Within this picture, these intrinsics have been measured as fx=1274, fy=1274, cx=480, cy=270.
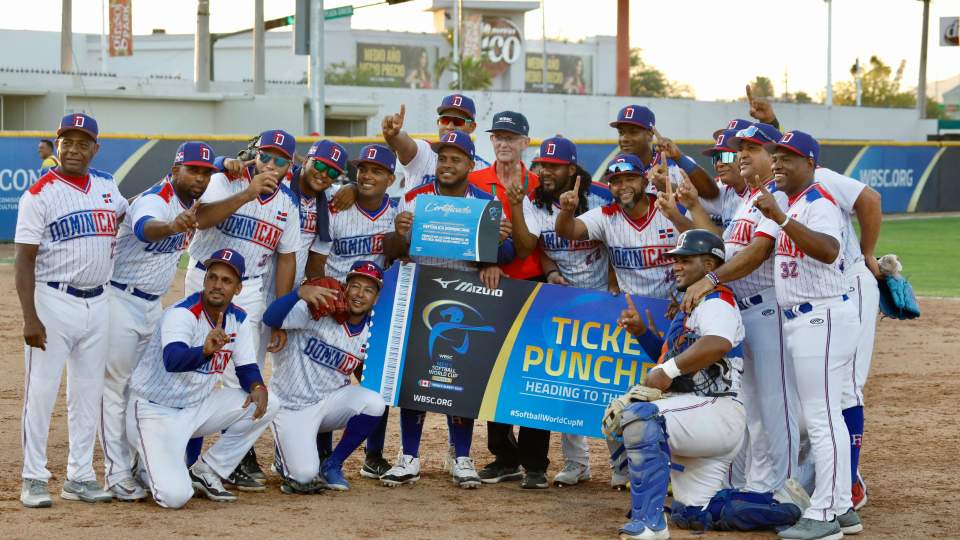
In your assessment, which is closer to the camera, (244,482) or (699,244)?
(699,244)

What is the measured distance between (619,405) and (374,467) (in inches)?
83.2

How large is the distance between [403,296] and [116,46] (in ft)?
131

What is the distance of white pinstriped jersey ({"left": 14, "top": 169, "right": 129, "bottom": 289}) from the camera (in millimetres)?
7070

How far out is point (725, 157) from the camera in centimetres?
776

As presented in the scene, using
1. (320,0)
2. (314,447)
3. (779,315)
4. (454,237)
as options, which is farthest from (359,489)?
(320,0)

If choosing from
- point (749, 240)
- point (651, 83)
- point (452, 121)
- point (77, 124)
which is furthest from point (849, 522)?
point (651, 83)

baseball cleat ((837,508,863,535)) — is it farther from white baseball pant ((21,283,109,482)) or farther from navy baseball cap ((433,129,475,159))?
white baseball pant ((21,283,109,482))

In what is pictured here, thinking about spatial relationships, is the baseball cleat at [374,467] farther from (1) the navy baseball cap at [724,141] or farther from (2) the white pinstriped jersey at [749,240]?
(1) the navy baseball cap at [724,141]

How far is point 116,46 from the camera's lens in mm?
45375

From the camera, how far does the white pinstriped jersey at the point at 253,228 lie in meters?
7.77

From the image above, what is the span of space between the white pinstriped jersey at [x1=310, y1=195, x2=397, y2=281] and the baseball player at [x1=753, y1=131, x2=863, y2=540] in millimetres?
2587

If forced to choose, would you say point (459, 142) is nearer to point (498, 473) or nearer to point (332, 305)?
point (332, 305)

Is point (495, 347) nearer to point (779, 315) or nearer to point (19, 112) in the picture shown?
Answer: point (779, 315)

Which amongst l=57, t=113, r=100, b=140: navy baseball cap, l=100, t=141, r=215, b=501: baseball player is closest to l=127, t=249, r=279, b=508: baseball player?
l=100, t=141, r=215, b=501: baseball player
